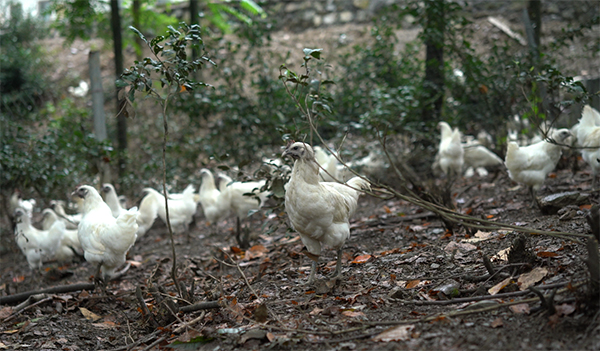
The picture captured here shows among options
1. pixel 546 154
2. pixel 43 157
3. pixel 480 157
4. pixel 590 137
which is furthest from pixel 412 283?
pixel 43 157

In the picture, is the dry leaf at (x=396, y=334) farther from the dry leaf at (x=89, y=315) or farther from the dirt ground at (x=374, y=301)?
the dry leaf at (x=89, y=315)

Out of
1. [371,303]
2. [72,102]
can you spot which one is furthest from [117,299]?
[72,102]

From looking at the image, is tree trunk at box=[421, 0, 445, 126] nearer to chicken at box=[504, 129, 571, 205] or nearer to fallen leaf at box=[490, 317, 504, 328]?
chicken at box=[504, 129, 571, 205]

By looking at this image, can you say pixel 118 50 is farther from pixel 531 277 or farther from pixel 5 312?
pixel 531 277

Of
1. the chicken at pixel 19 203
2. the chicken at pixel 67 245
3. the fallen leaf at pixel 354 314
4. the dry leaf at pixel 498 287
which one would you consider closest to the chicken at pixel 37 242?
the chicken at pixel 67 245

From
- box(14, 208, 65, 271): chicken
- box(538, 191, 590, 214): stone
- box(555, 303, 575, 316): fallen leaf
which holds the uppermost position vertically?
box(555, 303, 575, 316): fallen leaf

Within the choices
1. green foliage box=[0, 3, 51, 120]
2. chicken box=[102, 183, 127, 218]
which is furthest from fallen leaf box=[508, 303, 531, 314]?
green foliage box=[0, 3, 51, 120]

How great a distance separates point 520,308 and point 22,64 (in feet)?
→ 51.8

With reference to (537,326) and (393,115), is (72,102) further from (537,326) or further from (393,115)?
(537,326)

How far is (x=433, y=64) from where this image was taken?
8383mm

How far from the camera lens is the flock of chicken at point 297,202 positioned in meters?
4.20

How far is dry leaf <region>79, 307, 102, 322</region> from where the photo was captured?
459 centimetres

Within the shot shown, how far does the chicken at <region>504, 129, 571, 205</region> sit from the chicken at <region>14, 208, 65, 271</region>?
6.46 m

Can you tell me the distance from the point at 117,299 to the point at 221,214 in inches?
138
